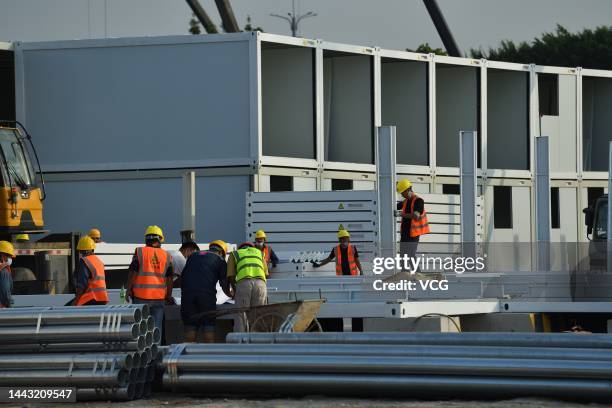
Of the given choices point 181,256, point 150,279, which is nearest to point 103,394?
point 150,279

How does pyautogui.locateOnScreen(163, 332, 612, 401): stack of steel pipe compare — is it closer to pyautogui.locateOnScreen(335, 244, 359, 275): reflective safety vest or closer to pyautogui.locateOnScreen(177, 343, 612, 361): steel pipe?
pyautogui.locateOnScreen(177, 343, 612, 361): steel pipe

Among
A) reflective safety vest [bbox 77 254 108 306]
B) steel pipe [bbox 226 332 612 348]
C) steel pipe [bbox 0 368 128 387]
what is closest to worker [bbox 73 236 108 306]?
reflective safety vest [bbox 77 254 108 306]

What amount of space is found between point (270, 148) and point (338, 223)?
120 inches

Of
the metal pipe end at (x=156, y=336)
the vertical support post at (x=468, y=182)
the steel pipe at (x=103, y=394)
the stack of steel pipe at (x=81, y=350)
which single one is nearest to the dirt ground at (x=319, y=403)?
the steel pipe at (x=103, y=394)

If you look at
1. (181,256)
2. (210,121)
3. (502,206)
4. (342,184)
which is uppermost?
(210,121)

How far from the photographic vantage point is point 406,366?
982cm

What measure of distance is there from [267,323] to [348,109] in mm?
10074

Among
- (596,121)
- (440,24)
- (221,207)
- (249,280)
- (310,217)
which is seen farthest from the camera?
(440,24)

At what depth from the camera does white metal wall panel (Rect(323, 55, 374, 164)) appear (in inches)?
858

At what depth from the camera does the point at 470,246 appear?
15023 mm

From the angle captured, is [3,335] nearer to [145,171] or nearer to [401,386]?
[401,386]

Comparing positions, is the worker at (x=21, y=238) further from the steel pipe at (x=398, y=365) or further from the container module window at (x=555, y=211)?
the container module window at (x=555, y=211)

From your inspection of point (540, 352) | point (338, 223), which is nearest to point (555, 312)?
point (540, 352)

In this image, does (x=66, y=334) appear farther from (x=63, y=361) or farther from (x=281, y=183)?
(x=281, y=183)
